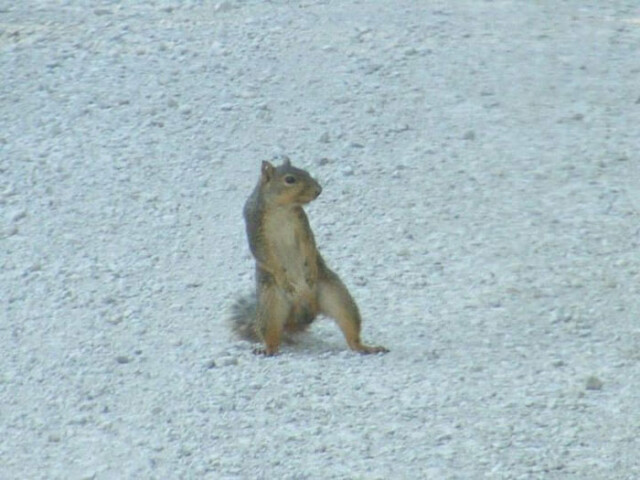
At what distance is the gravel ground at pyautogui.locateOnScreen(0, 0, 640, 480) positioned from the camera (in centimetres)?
574

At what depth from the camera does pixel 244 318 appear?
6730 mm

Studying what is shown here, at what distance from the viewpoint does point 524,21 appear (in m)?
10.8

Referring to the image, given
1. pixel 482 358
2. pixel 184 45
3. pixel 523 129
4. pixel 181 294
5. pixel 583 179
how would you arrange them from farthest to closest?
pixel 184 45, pixel 523 129, pixel 583 179, pixel 181 294, pixel 482 358

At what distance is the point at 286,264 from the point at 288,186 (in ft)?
1.05

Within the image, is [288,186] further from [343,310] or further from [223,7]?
[223,7]

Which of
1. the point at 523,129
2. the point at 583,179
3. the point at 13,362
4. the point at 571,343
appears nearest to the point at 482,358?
the point at 571,343

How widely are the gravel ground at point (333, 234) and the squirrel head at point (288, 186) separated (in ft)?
2.09

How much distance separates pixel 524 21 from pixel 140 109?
2816 mm

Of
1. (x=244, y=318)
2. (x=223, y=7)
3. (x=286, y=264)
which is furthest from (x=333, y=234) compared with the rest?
(x=223, y=7)

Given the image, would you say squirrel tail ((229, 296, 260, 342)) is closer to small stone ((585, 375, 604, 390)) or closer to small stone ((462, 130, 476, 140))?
small stone ((585, 375, 604, 390))

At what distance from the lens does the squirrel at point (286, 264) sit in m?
6.49

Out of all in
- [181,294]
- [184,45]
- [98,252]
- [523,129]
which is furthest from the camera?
[184,45]

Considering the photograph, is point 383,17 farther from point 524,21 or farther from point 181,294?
point 181,294

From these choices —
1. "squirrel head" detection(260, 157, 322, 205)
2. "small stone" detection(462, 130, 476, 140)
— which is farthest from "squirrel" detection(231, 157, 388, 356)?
"small stone" detection(462, 130, 476, 140)
